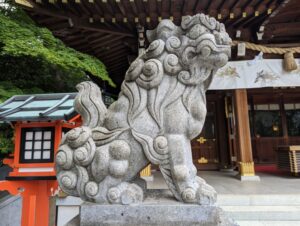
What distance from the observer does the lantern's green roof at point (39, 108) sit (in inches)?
87.3

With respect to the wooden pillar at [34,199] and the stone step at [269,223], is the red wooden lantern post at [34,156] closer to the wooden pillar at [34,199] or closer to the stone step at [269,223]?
the wooden pillar at [34,199]

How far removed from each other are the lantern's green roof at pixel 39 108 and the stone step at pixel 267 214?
105 inches

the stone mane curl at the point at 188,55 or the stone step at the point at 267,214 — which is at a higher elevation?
the stone mane curl at the point at 188,55

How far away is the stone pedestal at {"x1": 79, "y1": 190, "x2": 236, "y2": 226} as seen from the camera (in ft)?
4.98

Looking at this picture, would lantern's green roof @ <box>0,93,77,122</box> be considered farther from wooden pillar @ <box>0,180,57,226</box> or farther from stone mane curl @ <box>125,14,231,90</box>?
stone mane curl @ <box>125,14,231,90</box>

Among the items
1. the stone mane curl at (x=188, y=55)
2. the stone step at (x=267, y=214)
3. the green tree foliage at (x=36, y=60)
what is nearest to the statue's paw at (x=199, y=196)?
the stone mane curl at (x=188, y=55)

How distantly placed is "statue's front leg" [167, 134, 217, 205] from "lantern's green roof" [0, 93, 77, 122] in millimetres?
1187

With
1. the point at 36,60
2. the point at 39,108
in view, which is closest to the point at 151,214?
the point at 39,108

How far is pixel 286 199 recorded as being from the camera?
11.7ft

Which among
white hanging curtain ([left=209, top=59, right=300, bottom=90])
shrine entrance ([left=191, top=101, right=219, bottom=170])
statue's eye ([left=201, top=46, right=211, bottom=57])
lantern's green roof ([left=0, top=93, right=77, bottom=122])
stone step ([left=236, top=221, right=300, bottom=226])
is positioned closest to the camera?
statue's eye ([left=201, top=46, right=211, bottom=57])

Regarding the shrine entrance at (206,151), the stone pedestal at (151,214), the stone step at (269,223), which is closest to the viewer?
the stone pedestal at (151,214)

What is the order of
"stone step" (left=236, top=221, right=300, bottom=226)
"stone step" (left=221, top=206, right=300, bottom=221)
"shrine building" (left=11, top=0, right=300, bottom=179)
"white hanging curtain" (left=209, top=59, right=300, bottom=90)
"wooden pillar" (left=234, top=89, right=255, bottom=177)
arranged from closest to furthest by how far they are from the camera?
1. "stone step" (left=236, top=221, right=300, bottom=226)
2. "stone step" (left=221, top=206, right=300, bottom=221)
3. "shrine building" (left=11, top=0, right=300, bottom=179)
4. "white hanging curtain" (left=209, top=59, right=300, bottom=90)
5. "wooden pillar" (left=234, top=89, right=255, bottom=177)

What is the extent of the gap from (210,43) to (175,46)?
0.27m

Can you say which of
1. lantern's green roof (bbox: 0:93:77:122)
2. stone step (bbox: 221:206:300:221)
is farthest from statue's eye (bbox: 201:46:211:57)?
stone step (bbox: 221:206:300:221)
